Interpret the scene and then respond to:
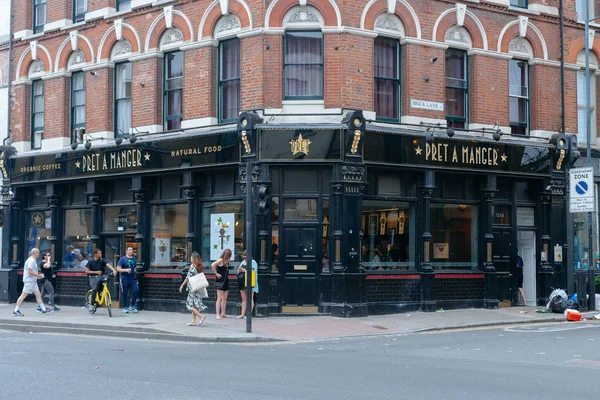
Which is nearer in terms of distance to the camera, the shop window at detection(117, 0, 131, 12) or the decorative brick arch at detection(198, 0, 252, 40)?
the decorative brick arch at detection(198, 0, 252, 40)

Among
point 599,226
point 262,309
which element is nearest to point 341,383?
point 262,309

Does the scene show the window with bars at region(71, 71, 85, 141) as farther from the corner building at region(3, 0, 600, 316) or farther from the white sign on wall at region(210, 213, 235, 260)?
the white sign on wall at region(210, 213, 235, 260)

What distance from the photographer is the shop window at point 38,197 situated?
27547 mm

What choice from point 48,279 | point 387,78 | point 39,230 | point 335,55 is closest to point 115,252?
point 48,279

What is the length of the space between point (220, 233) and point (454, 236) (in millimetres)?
6661

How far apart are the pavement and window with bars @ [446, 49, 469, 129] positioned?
5.47 meters

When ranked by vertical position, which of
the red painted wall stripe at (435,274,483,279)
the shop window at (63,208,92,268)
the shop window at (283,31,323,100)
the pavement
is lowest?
the pavement

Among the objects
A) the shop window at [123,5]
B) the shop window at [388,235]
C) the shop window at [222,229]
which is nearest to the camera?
the shop window at [388,235]

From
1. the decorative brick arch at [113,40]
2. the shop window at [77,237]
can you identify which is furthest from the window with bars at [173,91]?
the shop window at [77,237]

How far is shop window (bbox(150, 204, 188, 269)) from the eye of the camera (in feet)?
77.7

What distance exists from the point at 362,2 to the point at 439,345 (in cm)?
995

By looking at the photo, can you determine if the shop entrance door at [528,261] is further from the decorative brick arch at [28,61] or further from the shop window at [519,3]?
the decorative brick arch at [28,61]

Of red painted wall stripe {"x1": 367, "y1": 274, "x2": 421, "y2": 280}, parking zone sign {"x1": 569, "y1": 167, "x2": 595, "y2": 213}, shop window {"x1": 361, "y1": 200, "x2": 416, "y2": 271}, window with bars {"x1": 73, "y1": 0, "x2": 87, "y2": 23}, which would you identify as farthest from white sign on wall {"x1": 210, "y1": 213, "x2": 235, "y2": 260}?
parking zone sign {"x1": 569, "y1": 167, "x2": 595, "y2": 213}

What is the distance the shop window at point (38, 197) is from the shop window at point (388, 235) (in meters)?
11.6
